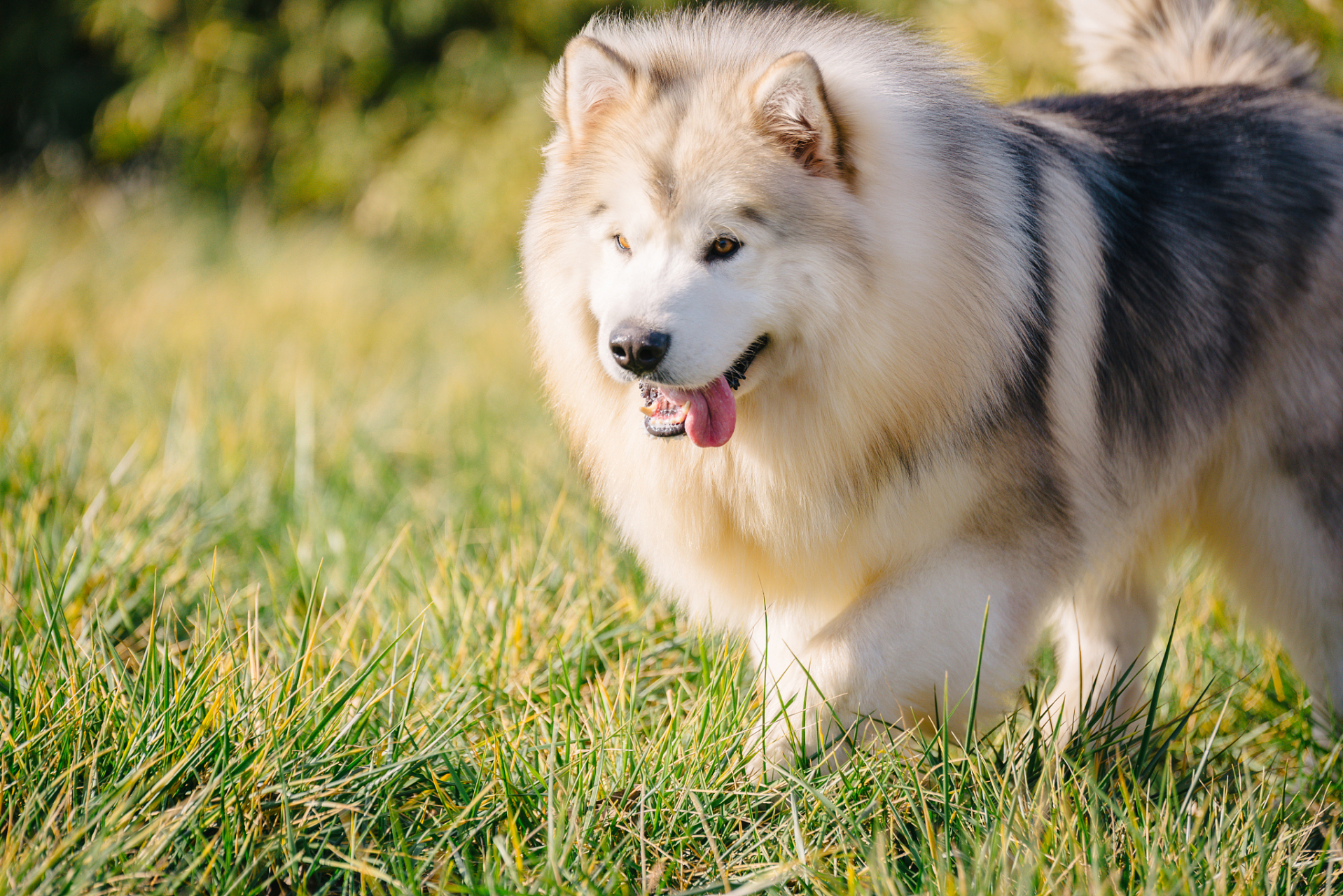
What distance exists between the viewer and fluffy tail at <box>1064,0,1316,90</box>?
9.88 feet

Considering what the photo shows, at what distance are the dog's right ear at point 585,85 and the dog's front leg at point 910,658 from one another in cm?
119

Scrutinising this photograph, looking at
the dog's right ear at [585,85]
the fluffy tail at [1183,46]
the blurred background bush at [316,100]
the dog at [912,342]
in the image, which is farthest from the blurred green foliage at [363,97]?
the dog at [912,342]

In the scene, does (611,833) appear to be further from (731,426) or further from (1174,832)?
(1174,832)

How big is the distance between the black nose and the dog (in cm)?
1

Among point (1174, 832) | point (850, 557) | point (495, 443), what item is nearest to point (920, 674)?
point (850, 557)

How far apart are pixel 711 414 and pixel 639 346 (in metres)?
0.25

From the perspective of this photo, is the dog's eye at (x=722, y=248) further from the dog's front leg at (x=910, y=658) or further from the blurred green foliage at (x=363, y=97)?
the blurred green foliage at (x=363, y=97)

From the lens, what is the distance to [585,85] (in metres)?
2.24

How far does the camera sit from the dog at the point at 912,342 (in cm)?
206

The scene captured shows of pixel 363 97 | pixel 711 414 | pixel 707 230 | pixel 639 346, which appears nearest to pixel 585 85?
pixel 707 230

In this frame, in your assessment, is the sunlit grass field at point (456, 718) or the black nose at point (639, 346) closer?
the sunlit grass field at point (456, 718)

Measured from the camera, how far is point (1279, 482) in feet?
8.41

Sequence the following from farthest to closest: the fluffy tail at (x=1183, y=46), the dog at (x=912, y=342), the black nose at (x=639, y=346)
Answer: the fluffy tail at (x=1183, y=46)
the dog at (x=912, y=342)
the black nose at (x=639, y=346)

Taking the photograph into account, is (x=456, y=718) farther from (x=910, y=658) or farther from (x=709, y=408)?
(x=910, y=658)
